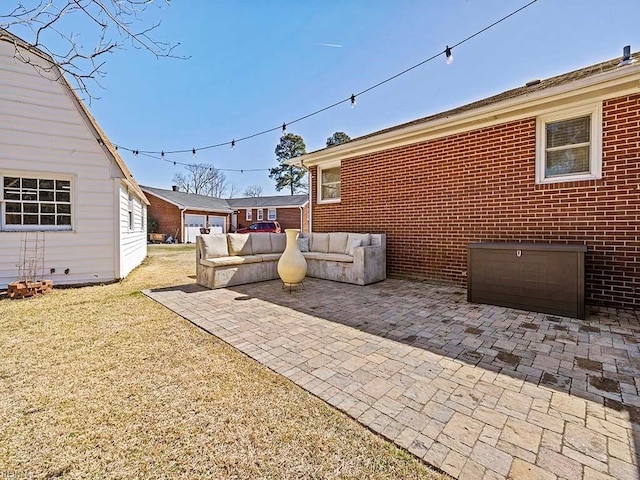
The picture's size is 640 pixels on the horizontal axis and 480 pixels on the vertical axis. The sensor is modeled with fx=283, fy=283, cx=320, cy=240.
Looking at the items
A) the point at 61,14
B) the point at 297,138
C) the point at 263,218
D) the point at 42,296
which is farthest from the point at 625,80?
the point at 297,138

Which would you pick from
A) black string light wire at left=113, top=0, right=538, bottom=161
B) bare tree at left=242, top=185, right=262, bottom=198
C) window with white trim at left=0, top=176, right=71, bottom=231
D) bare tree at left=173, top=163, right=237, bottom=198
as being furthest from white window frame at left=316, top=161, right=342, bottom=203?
bare tree at left=242, top=185, right=262, bottom=198

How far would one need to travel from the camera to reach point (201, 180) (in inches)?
1432

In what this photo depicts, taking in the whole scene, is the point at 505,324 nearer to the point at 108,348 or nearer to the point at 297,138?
the point at 108,348

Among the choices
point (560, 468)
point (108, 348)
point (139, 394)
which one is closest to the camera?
point (560, 468)

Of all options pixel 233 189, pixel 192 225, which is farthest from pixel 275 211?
pixel 233 189

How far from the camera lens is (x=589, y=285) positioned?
443 centimetres

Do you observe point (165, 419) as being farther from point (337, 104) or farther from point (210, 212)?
point (210, 212)

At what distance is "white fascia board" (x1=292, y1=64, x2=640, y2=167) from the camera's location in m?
4.01

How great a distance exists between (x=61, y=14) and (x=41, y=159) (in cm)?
492

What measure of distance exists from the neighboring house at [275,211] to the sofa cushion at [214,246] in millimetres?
18008

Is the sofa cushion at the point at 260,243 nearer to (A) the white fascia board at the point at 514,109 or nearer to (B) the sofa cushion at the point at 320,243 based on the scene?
(B) the sofa cushion at the point at 320,243

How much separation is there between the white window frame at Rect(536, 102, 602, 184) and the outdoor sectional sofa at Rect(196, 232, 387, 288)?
10.5 feet

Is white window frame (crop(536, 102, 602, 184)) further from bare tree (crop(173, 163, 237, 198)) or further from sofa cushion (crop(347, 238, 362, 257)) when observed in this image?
bare tree (crop(173, 163, 237, 198))

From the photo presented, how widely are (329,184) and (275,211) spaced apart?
18.8m
